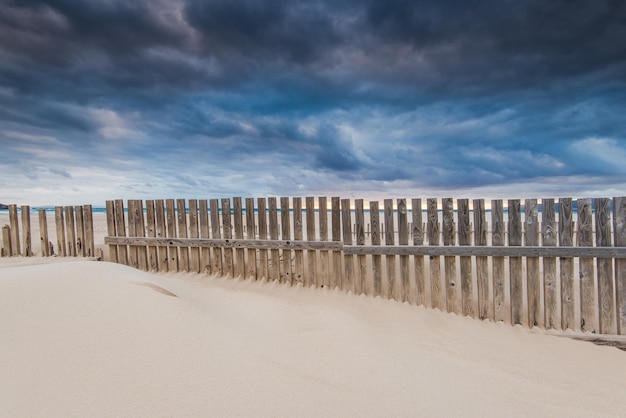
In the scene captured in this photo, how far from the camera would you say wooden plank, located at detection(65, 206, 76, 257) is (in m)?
7.57

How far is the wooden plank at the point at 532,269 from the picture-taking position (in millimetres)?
4914

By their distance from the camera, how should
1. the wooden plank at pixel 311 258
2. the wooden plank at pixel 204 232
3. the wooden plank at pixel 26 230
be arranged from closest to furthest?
1. the wooden plank at pixel 311 258
2. the wooden plank at pixel 204 232
3. the wooden plank at pixel 26 230

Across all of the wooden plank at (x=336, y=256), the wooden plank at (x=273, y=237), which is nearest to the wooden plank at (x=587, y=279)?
the wooden plank at (x=336, y=256)

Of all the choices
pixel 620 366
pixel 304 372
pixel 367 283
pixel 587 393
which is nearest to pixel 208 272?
pixel 367 283

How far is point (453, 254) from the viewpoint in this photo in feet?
16.7

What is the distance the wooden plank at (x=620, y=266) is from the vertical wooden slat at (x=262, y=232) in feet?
17.6

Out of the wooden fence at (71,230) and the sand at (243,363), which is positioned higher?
the wooden fence at (71,230)

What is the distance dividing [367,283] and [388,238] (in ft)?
2.69

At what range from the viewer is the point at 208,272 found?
647 centimetres

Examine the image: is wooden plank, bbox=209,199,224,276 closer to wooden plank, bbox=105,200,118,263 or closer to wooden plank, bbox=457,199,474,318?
wooden plank, bbox=105,200,118,263

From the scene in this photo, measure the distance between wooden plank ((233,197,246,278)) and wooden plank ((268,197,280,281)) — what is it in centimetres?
58

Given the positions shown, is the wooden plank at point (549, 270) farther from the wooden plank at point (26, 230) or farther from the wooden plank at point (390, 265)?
the wooden plank at point (26, 230)

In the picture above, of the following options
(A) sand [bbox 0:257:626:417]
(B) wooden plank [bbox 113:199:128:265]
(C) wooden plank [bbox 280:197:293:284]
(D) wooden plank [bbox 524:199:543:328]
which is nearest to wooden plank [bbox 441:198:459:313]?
(A) sand [bbox 0:257:626:417]

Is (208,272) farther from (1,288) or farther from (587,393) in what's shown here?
(587,393)
